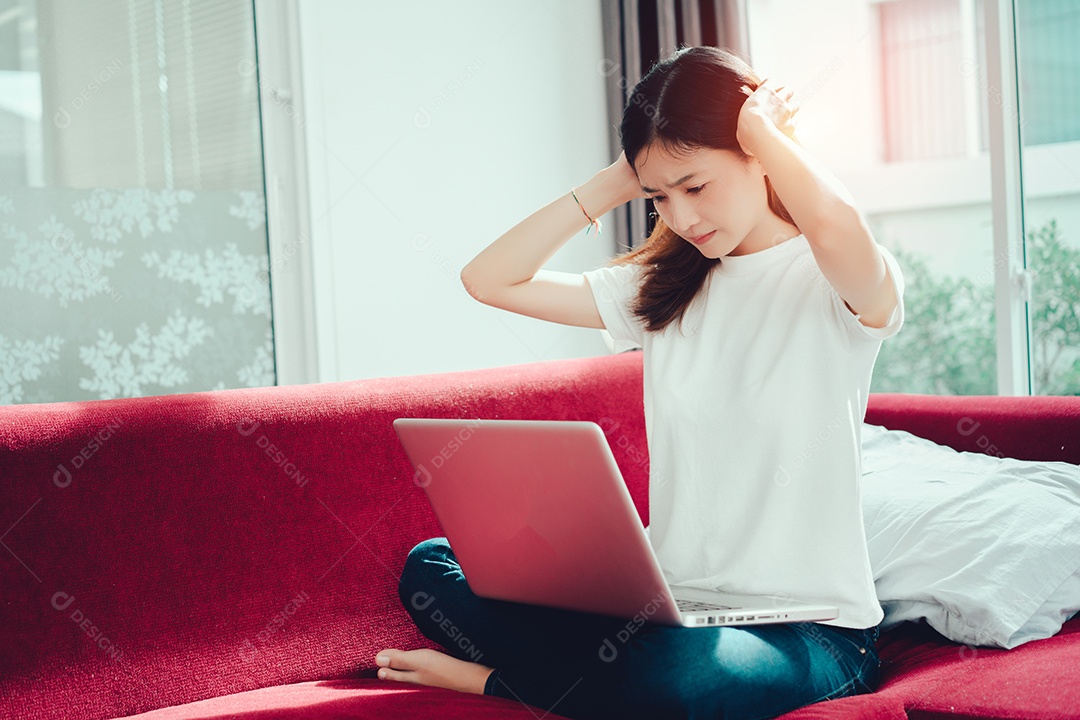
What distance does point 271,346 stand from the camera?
9.57 ft

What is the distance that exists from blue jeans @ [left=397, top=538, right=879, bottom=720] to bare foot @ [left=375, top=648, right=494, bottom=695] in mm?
20

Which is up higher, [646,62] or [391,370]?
[646,62]

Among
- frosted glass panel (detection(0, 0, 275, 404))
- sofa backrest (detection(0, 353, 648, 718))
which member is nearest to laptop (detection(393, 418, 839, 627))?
sofa backrest (detection(0, 353, 648, 718))

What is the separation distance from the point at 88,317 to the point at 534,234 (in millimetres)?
1449

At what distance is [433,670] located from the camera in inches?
55.9

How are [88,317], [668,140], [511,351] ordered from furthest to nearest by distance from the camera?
[511,351]
[88,317]
[668,140]

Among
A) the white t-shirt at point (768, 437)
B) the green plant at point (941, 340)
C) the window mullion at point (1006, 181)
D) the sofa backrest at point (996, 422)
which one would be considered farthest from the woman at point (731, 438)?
the green plant at point (941, 340)

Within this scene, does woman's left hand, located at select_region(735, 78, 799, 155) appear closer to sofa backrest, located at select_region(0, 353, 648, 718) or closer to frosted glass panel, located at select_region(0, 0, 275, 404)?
sofa backrest, located at select_region(0, 353, 648, 718)

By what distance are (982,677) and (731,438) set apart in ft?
1.44

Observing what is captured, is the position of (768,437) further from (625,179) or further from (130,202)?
(130,202)

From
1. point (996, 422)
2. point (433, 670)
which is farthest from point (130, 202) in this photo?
point (996, 422)

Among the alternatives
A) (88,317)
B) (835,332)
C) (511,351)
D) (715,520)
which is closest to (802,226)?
(835,332)

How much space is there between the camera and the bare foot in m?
1.38

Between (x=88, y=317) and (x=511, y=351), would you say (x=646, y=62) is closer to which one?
(x=511, y=351)
